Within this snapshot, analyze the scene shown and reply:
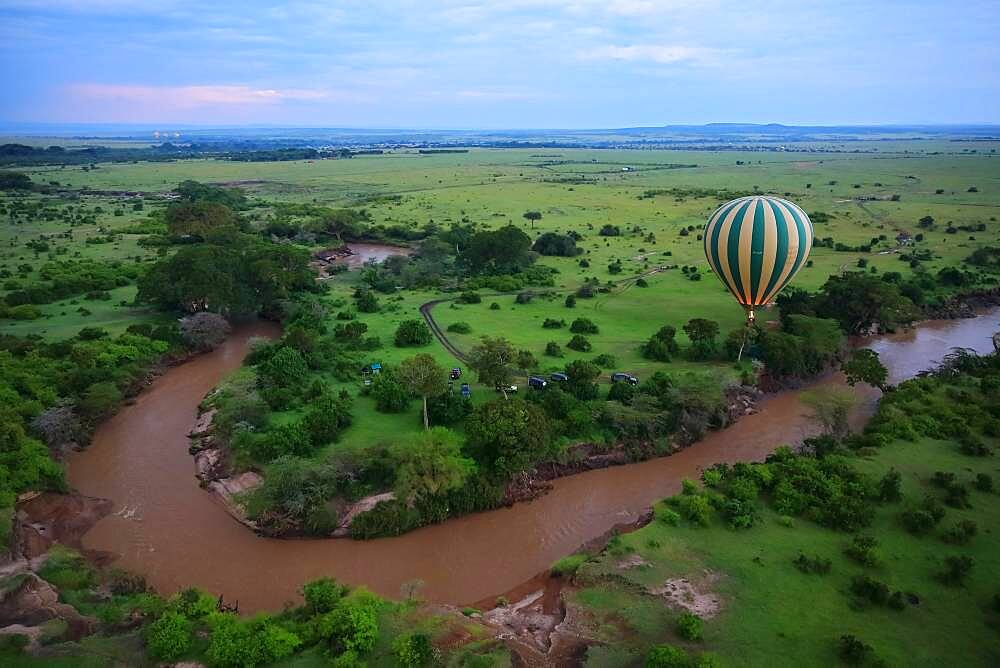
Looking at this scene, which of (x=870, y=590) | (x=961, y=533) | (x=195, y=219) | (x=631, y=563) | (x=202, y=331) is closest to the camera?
(x=870, y=590)

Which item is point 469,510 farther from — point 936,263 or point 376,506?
point 936,263

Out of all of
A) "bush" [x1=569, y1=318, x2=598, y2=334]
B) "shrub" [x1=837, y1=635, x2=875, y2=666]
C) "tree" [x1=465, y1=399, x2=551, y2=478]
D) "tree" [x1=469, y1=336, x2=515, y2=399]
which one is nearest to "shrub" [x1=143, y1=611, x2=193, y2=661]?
"tree" [x1=465, y1=399, x2=551, y2=478]

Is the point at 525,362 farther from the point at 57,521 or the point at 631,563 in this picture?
the point at 57,521

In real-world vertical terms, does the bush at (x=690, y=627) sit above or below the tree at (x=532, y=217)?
below

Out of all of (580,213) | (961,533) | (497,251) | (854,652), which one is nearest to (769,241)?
(961,533)

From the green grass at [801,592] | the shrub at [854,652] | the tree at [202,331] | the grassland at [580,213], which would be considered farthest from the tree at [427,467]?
the tree at [202,331]

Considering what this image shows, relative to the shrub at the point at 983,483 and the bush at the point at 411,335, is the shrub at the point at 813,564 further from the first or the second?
the bush at the point at 411,335
